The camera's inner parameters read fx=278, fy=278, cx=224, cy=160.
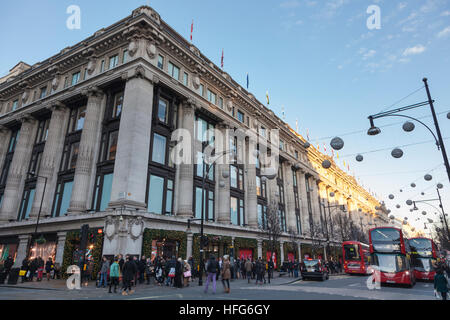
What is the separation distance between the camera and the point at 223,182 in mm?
30750

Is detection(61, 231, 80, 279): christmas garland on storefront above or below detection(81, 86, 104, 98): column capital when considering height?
below

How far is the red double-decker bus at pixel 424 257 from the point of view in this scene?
26.2 metres

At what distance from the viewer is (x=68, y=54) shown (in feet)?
102

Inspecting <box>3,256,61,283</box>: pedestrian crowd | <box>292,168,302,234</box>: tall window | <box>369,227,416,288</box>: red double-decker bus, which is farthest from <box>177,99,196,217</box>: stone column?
<box>292,168,302,234</box>: tall window

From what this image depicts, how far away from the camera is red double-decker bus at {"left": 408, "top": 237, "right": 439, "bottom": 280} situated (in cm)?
2623

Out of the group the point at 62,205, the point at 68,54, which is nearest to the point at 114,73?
the point at 68,54

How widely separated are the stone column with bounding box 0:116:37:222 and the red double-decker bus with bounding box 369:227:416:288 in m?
35.7

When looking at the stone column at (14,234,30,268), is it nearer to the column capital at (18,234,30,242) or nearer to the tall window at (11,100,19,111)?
the column capital at (18,234,30,242)

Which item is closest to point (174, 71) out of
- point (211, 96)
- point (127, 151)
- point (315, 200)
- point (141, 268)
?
point (211, 96)

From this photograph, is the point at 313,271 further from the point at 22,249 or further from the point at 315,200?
the point at 315,200

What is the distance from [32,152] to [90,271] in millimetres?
20776

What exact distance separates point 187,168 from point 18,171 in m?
21.1
